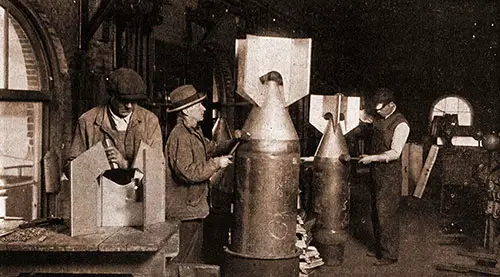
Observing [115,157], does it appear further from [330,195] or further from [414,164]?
[414,164]

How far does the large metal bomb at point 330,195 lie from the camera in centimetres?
613

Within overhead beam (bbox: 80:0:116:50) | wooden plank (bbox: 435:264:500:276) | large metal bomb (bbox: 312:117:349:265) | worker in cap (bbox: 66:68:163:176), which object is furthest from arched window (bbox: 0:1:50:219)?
wooden plank (bbox: 435:264:500:276)

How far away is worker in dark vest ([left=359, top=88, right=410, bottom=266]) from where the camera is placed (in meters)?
6.12

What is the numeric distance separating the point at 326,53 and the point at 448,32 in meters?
3.46

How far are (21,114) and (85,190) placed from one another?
195cm

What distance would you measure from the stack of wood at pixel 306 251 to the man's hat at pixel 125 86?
2.52m

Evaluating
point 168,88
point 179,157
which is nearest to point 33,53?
point 179,157

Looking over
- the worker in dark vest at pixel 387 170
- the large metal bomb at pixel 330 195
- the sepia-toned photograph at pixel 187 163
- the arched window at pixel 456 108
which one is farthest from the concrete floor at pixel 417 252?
the arched window at pixel 456 108

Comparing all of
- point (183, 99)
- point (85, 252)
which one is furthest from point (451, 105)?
point (85, 252)

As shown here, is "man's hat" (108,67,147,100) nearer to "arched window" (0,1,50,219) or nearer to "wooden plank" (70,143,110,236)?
"wooden plank" (70,143,110,236)

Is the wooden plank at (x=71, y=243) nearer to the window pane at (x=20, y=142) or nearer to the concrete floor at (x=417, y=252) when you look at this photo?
the window pane at (x=20, y=142)

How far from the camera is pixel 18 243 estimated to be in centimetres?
318

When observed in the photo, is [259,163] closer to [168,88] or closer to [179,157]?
[179,157]

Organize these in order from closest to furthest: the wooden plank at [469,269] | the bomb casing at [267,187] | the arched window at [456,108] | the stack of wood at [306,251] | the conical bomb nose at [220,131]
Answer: the bomb casing at [267,187] < the stack of wood at [306,251] < the wooden plank at [469,269] < the conical bomb nose at [220,131] < the arched window at [456,108]
